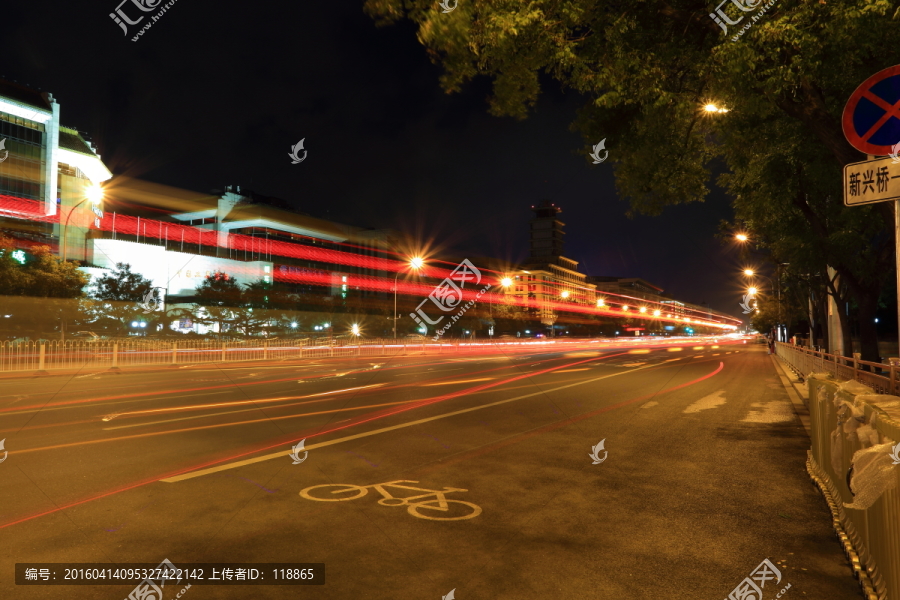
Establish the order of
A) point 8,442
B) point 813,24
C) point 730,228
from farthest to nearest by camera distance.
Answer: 1. point 730,228
2. point 8,442
3. point 813,24

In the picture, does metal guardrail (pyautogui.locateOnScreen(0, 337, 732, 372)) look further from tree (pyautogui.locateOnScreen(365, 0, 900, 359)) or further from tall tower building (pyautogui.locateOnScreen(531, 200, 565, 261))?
tall tower building (pyautogui.locateOnScreen(531, 200, 565, 261))

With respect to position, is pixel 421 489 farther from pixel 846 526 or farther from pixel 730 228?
pixel 730 228

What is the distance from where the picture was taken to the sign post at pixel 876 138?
16.9 ft

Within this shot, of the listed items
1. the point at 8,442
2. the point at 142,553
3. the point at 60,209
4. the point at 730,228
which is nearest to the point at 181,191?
the point at 60,209

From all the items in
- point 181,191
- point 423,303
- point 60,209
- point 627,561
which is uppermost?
point 181,191

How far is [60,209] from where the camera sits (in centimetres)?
6438

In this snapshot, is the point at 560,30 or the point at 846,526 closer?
the point at 846,526

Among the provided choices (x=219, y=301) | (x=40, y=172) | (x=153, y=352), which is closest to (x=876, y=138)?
(x=153, y=352)

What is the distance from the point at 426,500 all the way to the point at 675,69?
346 inches

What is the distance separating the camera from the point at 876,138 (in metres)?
5.55

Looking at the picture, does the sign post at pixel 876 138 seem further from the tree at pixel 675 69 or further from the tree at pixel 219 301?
the tree at pixel 219 301

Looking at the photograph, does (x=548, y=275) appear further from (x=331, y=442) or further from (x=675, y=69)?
(x=331, y=442)

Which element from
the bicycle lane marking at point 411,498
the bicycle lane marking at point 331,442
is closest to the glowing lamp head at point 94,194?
the bicycle lane marking at point 331,442

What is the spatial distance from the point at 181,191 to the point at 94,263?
24678 millimetres
